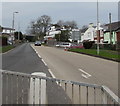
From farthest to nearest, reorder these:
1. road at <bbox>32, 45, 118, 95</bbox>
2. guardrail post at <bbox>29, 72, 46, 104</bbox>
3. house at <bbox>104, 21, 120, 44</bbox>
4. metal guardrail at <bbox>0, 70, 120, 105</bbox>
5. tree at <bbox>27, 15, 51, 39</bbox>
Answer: tree at <bbox>27, 15, 51, 39</bbox>
house at <bbox>104, 21, 120, 44</bbox>
road at <bbox>32, 45, 118, 95</bbox>
guardrail post at <bbox>29, 72, 46, 104</bbox>
metal guardrail at <bbox>0, 70, 120, 105</bbox>

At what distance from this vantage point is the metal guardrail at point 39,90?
4267 millimetres

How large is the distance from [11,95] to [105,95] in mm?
2547

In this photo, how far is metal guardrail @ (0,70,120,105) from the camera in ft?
14.0

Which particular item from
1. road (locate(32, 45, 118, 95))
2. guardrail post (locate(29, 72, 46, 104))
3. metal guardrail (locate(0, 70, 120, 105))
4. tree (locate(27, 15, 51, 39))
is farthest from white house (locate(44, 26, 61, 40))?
guardrail post (locate(29, 72, 46, 104))

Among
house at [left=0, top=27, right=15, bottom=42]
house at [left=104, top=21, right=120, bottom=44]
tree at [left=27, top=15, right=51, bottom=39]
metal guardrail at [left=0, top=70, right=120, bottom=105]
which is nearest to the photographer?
metal guardrail at [left=0, top=70, right=120, bottom=105]

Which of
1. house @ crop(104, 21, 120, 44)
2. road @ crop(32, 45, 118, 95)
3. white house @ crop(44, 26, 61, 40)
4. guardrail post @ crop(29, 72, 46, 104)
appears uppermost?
white house @ crop(44, 26, 61, 40)

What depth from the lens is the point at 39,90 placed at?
16.0 ft

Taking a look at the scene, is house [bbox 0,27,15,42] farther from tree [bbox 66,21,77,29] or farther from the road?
the road

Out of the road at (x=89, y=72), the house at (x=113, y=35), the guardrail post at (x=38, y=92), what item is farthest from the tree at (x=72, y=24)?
the guardrail post at (x=38, y=92)

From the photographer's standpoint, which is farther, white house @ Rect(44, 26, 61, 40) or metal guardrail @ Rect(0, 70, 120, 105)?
white house @ Rect(44, 26, 61, 40)

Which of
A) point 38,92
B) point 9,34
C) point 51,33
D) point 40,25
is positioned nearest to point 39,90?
point 38,92

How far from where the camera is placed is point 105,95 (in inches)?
156

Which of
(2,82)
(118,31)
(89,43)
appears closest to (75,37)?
(118,31)

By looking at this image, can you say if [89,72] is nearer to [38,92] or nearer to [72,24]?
[38,92]
